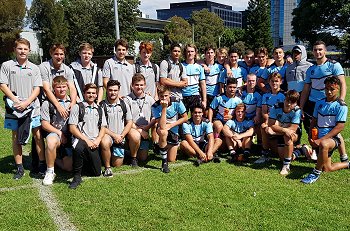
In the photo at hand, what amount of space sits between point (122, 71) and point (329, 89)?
3526 millimetres

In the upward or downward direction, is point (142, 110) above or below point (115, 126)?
above

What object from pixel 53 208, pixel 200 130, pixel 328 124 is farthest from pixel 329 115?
pixel 53 208

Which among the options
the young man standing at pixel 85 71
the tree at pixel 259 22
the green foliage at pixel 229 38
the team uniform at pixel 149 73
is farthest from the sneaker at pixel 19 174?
the green foliage at pixel 229 38

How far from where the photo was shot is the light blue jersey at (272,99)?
6.52 m

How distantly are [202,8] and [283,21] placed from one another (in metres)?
32.9

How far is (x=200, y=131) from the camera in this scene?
6805mm

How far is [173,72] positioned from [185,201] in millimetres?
2794

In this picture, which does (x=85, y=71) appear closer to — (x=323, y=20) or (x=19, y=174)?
(x=19, y=174)

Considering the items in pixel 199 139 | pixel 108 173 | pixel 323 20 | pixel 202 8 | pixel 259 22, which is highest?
pixel 202 8

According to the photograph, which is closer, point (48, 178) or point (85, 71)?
point (48, 178)

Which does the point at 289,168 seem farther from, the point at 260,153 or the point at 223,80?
the point at 223,80

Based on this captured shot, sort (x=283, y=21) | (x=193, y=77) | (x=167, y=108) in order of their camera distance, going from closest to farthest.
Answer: (x=167, y=108) → (x=193, y=77) → (x=283, y=21)

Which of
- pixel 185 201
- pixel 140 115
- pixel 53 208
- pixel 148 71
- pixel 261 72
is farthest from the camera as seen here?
pixel 261 72

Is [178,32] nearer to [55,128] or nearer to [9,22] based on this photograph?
[9,22]
